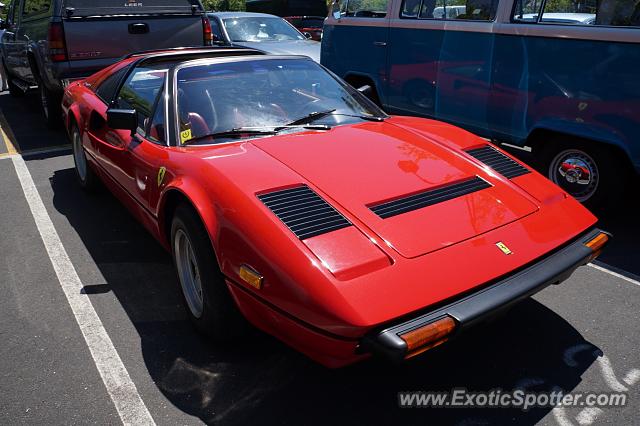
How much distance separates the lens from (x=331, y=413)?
2303 millimetres

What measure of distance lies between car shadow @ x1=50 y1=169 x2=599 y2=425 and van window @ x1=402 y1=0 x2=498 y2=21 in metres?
2.94

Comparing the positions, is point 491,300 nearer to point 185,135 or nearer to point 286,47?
point 185,135

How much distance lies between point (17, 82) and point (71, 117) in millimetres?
5525

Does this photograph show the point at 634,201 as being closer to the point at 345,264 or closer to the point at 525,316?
the point at 525,316

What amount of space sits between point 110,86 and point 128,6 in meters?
3.35

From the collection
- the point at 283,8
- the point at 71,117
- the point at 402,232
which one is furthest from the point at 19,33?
the point at 283,8

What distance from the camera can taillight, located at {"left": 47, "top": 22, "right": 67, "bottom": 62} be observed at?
6484 mm

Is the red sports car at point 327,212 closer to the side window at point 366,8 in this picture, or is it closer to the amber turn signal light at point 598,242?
the amber turn signal light at point 598,242

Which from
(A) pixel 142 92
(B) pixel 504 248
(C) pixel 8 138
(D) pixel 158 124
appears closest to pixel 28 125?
(C) pixel 8 138

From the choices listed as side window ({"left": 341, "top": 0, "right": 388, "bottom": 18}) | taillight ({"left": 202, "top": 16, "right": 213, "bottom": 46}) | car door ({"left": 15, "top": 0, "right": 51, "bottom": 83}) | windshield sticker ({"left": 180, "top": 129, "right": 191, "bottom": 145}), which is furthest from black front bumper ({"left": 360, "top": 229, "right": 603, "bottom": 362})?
car door ({"left": 15, "top": 0, "right": 51, "bottom": 83})

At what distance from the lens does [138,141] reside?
133 inches

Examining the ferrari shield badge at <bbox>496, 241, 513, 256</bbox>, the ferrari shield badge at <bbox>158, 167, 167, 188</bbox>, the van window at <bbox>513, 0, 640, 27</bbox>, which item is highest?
the van window at <bbox>513, 0, 640, 27</bbox>

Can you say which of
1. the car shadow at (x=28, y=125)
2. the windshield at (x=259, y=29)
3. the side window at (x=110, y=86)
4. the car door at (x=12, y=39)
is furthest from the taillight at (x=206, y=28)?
the car door at (x=12, y=39)

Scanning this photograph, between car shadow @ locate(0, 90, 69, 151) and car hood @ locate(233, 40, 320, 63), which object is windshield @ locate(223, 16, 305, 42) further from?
car shadow @ locate(0, 90, 69, 151)
